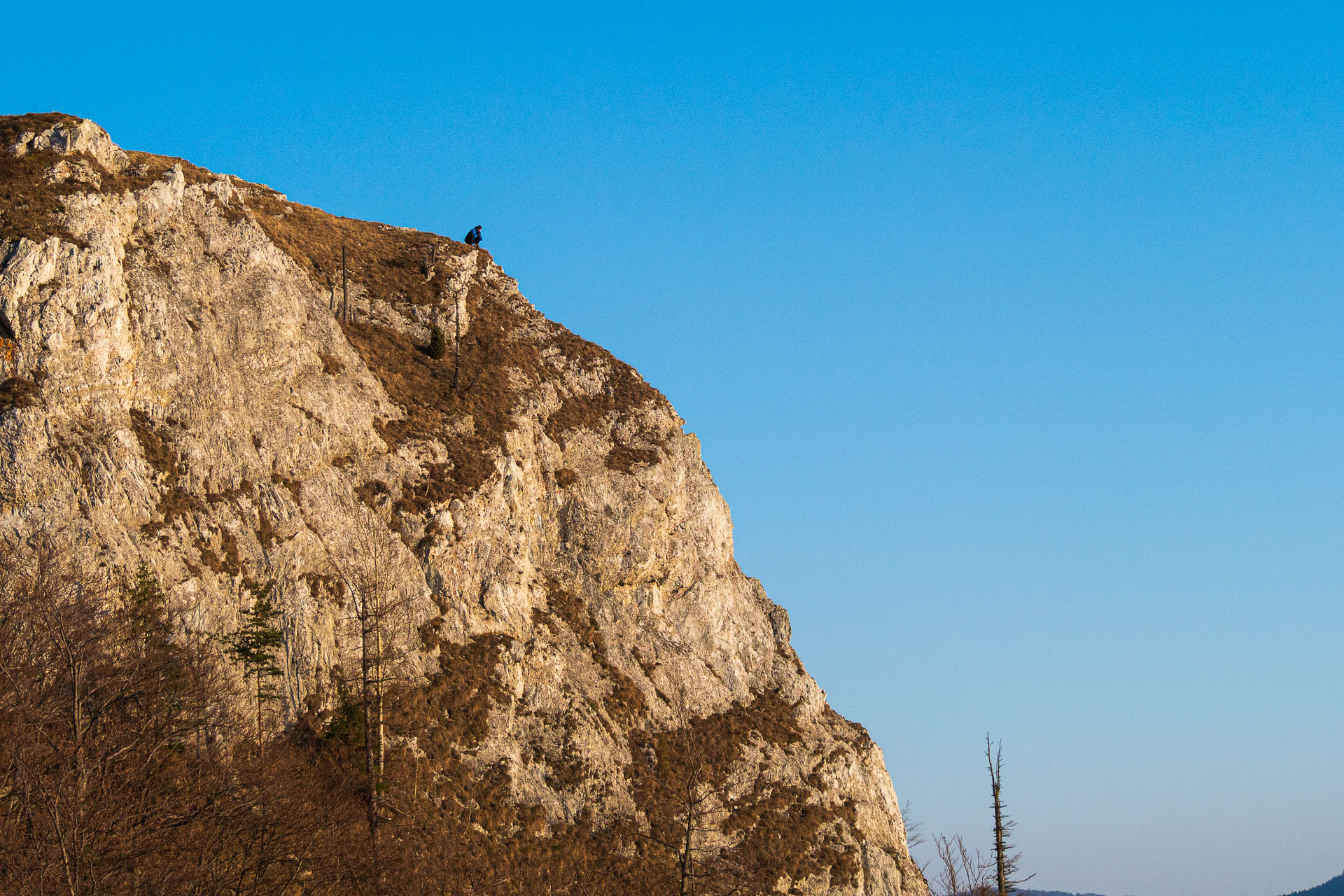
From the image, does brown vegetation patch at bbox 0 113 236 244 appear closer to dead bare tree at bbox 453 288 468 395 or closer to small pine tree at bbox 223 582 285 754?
dead bare tree at bbox 453 288 468 395

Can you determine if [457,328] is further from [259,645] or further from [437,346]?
[259,645]

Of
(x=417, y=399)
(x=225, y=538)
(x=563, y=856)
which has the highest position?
(x=417, y=399)

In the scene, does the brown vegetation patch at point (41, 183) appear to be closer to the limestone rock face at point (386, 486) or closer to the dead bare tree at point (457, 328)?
the limestone rock face at point (386, 486)

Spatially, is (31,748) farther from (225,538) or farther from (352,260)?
(352,260)

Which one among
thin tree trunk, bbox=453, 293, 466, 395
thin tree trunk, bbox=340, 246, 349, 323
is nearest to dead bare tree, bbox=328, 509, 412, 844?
thin tree trunk, bbox=453, 293, 466, 395

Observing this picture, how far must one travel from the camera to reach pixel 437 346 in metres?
74.1

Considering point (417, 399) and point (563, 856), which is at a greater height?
point (417, 399)

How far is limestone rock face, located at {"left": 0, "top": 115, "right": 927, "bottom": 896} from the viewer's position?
51.9 meters

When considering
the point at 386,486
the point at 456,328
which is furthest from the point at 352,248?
the point at 386,486

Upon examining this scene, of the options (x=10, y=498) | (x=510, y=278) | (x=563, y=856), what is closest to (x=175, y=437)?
(x=10, y=498)

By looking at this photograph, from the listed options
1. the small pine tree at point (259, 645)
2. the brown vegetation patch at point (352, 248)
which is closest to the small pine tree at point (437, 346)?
the brown vegetation patch at point (352, 248)

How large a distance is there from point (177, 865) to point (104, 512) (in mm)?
21922

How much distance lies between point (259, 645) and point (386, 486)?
1301 centimetres

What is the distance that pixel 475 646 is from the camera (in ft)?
194
